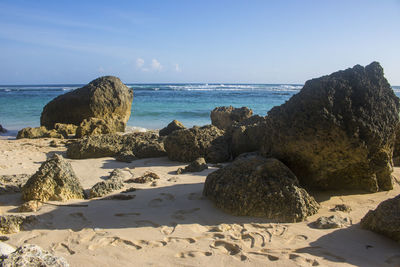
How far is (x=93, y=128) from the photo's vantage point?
9281mm

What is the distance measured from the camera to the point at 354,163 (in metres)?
3.67

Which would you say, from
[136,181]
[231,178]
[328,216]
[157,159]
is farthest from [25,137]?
[328,216]

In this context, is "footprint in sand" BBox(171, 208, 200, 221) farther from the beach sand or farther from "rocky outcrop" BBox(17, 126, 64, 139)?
"rocky outcrop" BBox(17, 126, 64, 139)

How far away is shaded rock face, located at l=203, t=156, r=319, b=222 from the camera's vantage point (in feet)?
10.6

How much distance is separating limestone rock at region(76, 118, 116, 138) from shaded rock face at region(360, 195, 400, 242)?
7569 mm

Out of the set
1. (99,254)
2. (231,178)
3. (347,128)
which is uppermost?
(347,128)

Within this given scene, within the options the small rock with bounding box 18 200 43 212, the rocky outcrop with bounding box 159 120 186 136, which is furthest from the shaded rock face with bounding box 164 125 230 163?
the small rock with bounding box 18 200 43 212

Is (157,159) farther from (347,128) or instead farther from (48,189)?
(347,128)

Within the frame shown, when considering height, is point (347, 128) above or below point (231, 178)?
above

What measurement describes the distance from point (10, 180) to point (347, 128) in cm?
420

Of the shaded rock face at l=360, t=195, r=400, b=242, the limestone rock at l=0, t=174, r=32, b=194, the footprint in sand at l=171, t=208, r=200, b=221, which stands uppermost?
the shaded rock face at l=360, t=195, r=400, b=242

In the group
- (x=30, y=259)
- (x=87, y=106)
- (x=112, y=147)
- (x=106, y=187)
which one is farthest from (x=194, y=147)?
(x=87, y=106)

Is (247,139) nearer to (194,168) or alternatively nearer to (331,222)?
(194,168)

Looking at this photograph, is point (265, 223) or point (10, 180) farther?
point (10, 180)
